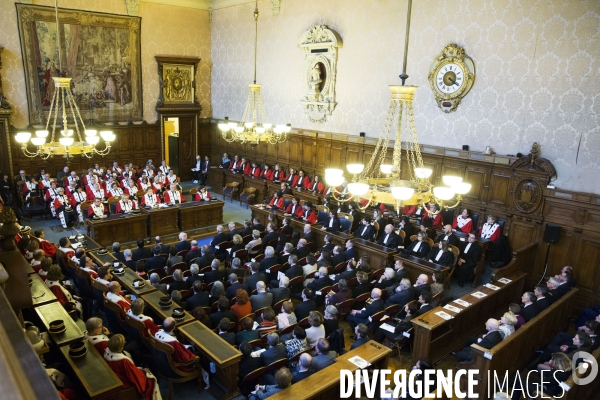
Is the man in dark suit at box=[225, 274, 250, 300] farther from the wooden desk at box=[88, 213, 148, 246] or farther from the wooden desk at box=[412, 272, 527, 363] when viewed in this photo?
the wooden desk at box=[88, 213, 148, 246]

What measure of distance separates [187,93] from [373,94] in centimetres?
960

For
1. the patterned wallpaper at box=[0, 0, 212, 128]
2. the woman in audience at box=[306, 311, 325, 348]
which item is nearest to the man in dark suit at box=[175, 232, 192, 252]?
the woman in audience at box=[306, 311, 325, 348]

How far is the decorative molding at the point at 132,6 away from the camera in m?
17.4

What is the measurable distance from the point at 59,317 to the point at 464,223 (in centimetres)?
955

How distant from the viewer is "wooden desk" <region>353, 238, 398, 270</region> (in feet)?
33.6

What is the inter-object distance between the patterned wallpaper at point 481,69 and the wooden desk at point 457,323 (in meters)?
3.23

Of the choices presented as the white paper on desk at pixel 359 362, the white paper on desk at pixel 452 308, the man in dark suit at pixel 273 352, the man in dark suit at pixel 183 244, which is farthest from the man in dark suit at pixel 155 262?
the white paper on desk at pixel 452 308

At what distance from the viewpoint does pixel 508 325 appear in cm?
668

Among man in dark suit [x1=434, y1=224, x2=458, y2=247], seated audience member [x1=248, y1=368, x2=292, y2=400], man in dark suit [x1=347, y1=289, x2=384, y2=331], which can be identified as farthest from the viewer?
man in dark suit [x1=434, y1=224, x2=458, y2=247]

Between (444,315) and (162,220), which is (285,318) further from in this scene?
(162,220)

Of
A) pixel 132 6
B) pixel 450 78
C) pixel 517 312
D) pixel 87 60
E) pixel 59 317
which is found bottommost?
pixel 517 312

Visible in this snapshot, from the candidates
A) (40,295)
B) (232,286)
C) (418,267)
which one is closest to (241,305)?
(232,286)

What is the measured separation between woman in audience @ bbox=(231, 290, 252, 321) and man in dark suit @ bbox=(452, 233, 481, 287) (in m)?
5.55

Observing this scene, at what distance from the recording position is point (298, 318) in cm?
741
